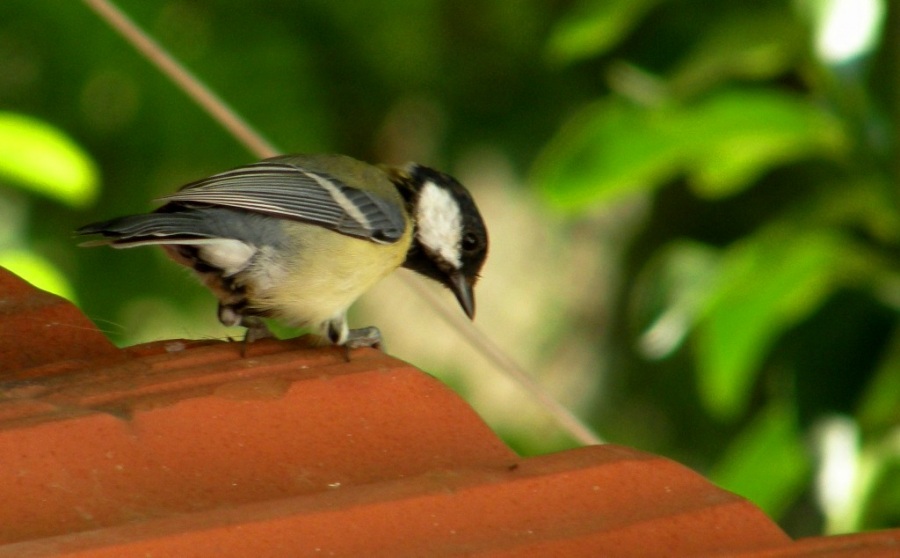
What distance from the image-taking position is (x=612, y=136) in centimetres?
300

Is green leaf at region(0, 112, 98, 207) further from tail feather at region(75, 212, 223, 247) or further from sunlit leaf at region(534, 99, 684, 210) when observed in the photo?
sunlit leaf at region(534, 99, 684, 210)

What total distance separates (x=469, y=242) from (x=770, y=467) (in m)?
0.97

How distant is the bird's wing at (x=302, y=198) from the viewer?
224 centimetres

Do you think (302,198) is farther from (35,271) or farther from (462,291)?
(35,271)

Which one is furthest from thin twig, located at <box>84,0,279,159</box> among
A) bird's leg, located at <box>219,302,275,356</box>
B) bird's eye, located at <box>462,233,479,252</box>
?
bird's eye, located at <box>462,233,479,252</box>

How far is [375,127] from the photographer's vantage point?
3.97 m

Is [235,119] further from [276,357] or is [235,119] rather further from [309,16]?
[309,16]

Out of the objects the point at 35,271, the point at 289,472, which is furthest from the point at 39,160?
the point at 289,472

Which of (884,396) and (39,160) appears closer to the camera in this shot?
(39,160)

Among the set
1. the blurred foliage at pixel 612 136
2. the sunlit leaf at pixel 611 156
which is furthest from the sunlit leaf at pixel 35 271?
the sunlit leaf at pixel 611 156

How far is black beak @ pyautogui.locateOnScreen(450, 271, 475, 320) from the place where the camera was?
108 inches

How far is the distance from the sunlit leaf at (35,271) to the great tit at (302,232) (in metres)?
0.34

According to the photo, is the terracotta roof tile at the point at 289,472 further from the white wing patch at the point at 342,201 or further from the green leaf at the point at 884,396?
the green leaf at the point at 884,396

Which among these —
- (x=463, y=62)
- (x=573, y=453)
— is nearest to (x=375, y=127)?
(x=463, y=62)
